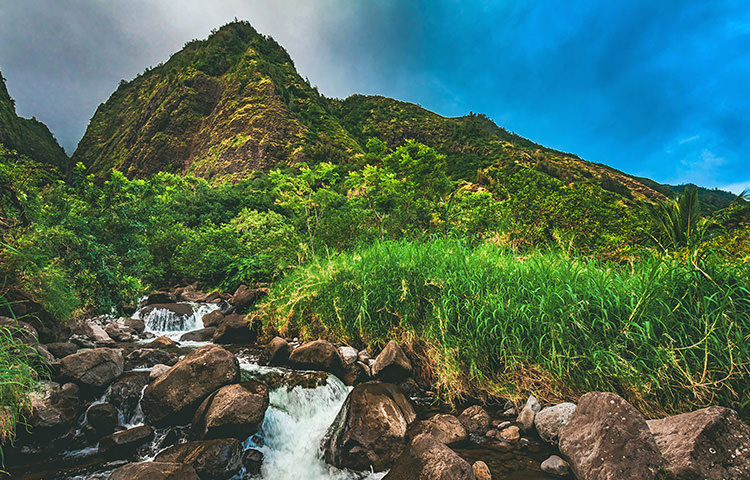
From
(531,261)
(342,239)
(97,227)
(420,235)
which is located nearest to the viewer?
(531,261)

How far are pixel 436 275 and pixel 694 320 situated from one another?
2.82m

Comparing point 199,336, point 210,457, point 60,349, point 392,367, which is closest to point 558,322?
point 392,367

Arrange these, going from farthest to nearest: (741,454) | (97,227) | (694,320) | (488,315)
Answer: (97,227)
(488,315)
(694,320)
(741,454)

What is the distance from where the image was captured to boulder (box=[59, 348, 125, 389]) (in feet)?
13.1

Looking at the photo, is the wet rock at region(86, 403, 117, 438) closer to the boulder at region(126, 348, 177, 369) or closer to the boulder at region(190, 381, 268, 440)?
the boulder at region(190, 381, 268, 440)

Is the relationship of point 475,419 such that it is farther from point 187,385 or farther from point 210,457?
point 187,385

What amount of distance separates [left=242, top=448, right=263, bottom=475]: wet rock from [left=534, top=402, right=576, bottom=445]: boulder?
2856mm

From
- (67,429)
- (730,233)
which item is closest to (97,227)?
(67,429)

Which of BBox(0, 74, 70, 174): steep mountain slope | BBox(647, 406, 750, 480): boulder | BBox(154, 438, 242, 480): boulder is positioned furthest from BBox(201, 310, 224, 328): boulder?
BBox(0, 74, 70, 174): steep mountain slope

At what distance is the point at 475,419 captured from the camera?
343 centimetres

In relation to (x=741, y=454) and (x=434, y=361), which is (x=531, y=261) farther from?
(x=741, y=454)

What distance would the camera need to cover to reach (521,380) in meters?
3.68

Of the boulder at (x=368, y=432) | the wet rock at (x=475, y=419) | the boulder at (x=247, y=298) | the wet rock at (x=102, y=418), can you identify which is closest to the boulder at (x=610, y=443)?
the wet rock at (x=475, y=419)

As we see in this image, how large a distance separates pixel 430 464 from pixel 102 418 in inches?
153
